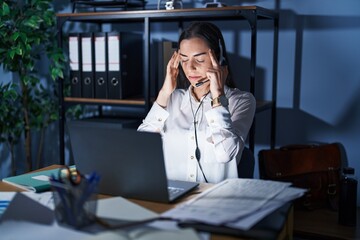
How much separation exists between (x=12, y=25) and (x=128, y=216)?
6.05 feet

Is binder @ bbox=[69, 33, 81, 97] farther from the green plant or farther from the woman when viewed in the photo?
the woman

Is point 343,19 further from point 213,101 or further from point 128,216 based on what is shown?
point 128,216

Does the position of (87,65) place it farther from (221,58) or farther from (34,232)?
(34,232)

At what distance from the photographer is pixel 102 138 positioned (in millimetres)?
1150

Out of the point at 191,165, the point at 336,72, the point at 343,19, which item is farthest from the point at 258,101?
the point at 191,165

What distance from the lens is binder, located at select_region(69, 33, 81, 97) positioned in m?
2.49

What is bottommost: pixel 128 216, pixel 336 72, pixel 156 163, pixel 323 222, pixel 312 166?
pixel 323 222

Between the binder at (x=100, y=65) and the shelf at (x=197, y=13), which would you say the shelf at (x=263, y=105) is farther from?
the binder at (x=100, y=65)

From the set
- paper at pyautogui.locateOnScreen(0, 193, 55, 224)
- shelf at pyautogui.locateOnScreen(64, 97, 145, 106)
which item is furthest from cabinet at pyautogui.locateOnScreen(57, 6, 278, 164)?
paper at pyautogui.locateOnScreen(0, 193, 55, 224)

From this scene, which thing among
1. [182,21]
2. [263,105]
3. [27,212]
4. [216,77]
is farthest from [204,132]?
[182,21]

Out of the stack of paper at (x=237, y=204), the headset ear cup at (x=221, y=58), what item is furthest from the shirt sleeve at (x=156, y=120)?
the stack of paper at (x=237, y=204)

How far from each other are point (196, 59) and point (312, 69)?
797 mm

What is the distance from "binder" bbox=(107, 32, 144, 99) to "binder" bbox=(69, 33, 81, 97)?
0.64 feet

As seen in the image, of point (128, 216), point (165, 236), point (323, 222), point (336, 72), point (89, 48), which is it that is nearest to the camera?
point (165, 236)
